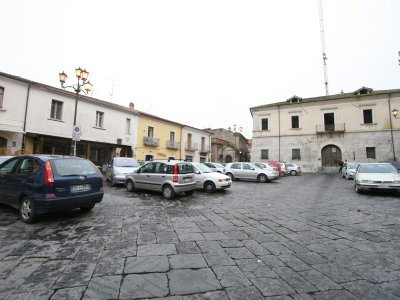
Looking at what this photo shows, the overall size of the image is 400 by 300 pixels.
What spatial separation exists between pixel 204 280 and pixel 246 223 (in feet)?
8.46

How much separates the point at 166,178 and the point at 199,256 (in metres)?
4.96

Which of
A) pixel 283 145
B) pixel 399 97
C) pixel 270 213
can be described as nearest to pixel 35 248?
pixel 270 213

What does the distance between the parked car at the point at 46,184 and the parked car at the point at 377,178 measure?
10086mm

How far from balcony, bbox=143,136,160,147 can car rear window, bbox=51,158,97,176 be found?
18714 mm

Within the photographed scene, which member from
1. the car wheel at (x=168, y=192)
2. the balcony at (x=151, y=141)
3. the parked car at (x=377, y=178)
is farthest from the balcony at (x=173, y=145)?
the parked car at (x=377, y=178)

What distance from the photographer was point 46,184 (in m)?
4.42

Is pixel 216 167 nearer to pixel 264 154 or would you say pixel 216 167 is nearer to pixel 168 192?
pixel 168 192

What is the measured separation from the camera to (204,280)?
8.27 ft

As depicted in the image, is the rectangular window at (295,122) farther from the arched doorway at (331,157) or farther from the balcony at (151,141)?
the balcony at (151,141)

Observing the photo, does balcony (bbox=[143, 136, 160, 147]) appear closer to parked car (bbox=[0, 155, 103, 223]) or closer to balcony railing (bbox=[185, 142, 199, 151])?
balcony railing (bbox=[185, 142, 199, 151])

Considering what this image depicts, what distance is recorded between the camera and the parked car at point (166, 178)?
7.78 meters

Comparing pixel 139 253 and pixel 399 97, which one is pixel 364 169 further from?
pixel 399 97

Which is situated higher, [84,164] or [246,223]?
[84,164]

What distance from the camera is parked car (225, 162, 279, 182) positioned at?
1490cm
